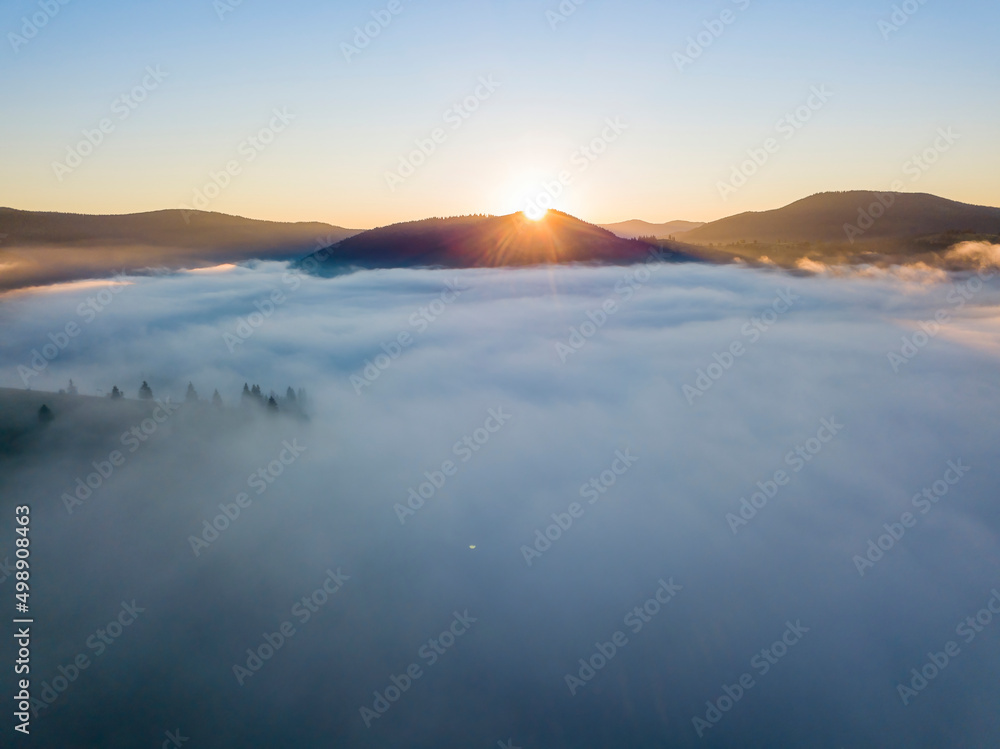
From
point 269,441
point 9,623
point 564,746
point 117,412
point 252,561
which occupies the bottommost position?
point 564,746

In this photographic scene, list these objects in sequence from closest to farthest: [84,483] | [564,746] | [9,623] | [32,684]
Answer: [84,483], [9,623], [32,684], [564,746]

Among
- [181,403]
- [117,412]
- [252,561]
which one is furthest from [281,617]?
[117,412]

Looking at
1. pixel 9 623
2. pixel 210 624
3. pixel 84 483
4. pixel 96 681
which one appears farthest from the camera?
pixel 210 624

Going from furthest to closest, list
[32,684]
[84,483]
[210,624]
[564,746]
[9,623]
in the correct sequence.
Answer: [564,746]
[210,624]
[32,684]
[9,623]
[84,483]

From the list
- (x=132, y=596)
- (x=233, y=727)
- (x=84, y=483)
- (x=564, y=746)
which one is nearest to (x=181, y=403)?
(x=84, y=483)

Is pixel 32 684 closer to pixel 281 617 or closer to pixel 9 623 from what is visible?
pixel 9 623

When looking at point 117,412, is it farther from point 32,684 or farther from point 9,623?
point 32,684

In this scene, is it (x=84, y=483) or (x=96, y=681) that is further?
(x=96, y=681)

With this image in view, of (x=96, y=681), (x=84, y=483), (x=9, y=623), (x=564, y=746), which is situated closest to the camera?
(x=84, y=483)

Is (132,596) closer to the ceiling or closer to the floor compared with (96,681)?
closer to the ceiling
